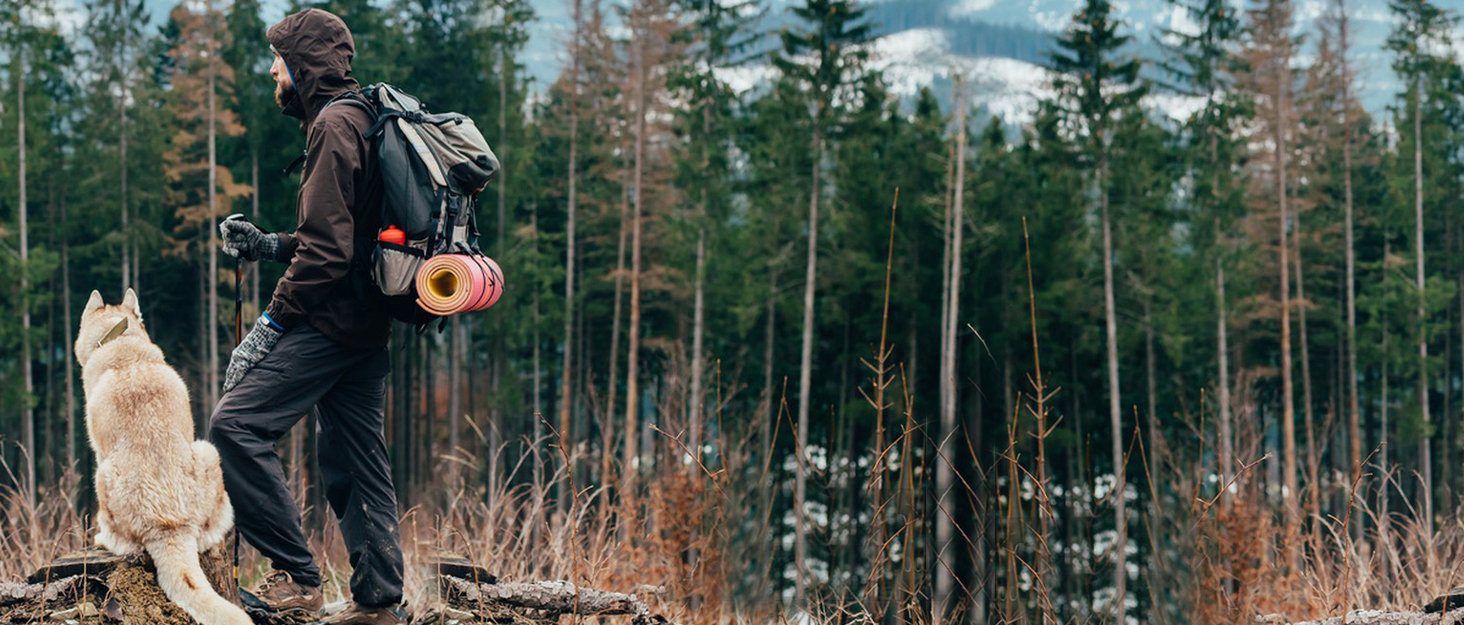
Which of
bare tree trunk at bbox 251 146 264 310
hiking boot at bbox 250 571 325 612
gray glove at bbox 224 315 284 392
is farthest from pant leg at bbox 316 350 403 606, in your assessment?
bare tree trunk at bbox 251 146 264 310

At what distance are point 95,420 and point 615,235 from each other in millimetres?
29979

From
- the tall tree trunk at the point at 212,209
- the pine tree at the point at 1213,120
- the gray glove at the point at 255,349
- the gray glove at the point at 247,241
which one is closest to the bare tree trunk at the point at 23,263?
the tall tree trunk at the point at 212,209

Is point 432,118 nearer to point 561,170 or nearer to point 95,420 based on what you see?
point 95,420

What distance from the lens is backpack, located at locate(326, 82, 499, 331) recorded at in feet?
12.0

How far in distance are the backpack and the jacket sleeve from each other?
3.8 inches

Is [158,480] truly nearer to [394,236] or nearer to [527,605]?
[394,236]

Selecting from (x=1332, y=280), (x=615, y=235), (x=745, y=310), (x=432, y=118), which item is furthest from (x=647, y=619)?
(x=1332, y=280)

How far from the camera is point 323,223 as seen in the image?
357cm

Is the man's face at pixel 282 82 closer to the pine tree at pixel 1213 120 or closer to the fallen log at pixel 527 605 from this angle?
the fallen log at pixel 527 605

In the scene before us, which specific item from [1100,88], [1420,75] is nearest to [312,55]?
[1100,88]

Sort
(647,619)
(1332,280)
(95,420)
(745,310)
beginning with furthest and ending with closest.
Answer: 1. (1332,280)
2. (745,310)
3. (647,619)
4. (95,420)

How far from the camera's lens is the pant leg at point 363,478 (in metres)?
3.98

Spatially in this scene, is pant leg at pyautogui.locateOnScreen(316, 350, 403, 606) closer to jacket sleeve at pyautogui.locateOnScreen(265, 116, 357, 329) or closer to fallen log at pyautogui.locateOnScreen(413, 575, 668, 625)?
fallen log at pyautogui.locateOnScreen(413, 575, 668, 625)

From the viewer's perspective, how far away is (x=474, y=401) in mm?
36281
